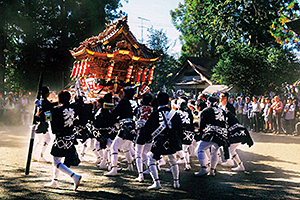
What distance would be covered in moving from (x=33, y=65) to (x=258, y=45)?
18.0m

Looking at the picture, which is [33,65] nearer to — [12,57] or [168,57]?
[12,57]

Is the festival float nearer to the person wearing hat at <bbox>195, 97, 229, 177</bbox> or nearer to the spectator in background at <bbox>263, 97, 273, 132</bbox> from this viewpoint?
the spectator in background at <bbox>263, 97, 273, 132</bbox>

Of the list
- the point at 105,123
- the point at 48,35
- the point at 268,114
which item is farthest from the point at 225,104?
the point at 48,35

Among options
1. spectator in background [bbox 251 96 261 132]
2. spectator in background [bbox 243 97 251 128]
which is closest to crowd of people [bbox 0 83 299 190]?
spectator in background [bbox 251 96 261 132]

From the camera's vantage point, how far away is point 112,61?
12.9m

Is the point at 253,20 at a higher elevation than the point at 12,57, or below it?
higher

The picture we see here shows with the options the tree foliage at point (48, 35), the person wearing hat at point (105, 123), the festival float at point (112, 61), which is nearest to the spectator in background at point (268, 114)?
the festival float at point (112, 61)

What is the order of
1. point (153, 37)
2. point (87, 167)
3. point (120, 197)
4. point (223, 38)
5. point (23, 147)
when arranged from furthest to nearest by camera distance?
point (153, 37), point (223, 38), point (23, 147), point (87, 167), point (120, 197)

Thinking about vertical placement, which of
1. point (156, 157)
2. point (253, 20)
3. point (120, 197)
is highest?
point (253, 20)

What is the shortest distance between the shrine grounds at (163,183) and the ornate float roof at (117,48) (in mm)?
5751

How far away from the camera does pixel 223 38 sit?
23.0m

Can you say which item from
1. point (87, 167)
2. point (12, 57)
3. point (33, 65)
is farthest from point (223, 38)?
point (87, 167)

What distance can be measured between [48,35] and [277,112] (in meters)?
18.0

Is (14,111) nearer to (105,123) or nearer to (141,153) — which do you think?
(105,123)
